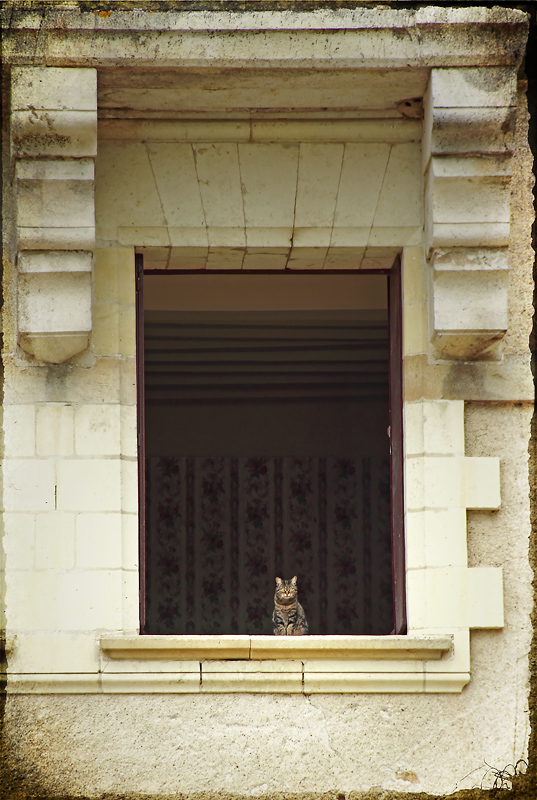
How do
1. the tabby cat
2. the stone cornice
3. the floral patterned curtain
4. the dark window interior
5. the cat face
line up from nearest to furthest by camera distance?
the stone cornice, the tabby cat, the cat face, the dark window interior, the floral patterned curtain

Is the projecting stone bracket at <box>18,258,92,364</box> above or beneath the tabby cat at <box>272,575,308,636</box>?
above

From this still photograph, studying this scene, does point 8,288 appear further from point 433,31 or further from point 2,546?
point 433,31

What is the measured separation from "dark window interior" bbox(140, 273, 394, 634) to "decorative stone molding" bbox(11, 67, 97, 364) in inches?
127

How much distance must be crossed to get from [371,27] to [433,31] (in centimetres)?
25

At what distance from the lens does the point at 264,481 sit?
824 cm

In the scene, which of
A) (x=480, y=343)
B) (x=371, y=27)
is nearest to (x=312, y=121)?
(x=371, y=27)

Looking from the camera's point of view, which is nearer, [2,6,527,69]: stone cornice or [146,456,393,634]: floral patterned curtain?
[2,6,527,69]: stone cornice

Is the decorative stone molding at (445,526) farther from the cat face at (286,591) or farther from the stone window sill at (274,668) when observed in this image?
the cat face at (286,591)

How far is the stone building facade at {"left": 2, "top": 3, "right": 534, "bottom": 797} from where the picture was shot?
14.0ft

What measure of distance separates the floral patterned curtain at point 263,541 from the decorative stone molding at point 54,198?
12.8 feet

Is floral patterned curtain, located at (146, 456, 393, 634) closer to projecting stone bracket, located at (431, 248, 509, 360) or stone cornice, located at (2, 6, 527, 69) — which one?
projecting stone bracket, located at (431, 248, 509, 360)

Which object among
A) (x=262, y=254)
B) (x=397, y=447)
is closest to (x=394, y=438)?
(x=397, y=447)

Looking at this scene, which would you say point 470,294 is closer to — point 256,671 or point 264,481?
point 256,671

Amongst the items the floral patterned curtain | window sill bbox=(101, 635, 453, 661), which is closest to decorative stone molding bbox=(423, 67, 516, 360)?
window sill bbox=(101, 635, 453, 661)
